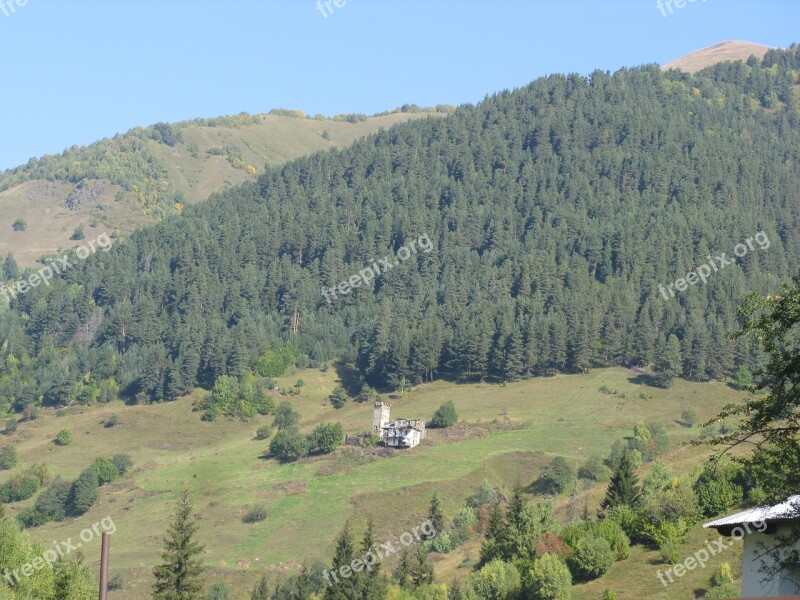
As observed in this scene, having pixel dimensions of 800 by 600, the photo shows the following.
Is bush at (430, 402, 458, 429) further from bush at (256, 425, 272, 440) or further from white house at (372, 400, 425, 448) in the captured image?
bush at (256, 425, 272, 440)

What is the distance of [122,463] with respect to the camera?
534 feet

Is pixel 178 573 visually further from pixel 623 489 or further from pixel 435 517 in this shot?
pixel 435 517

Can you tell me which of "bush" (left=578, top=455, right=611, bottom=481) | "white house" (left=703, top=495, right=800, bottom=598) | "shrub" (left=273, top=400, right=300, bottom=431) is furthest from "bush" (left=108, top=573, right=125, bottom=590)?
"white house" (left=703, top=495, right=800, bottom=598)

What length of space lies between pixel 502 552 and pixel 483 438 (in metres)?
60.7

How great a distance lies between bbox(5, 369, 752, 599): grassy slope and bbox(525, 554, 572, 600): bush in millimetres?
18751

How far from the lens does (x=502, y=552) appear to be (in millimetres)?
95375

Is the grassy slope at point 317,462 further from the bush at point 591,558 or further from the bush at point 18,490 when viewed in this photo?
the bush at point 591,558

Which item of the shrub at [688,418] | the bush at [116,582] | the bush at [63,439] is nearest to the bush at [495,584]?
the bush at [116,582]

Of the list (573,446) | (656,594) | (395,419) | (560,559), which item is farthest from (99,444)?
(656,594)

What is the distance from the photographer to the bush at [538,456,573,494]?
447 feet

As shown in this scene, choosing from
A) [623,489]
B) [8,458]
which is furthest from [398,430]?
[623,489]

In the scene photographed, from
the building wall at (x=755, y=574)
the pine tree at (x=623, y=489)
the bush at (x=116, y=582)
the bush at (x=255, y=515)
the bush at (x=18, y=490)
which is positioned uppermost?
the building wall at (x=755, y=574)

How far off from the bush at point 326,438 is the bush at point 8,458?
46.1 m

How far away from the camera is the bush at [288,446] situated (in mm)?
161125
